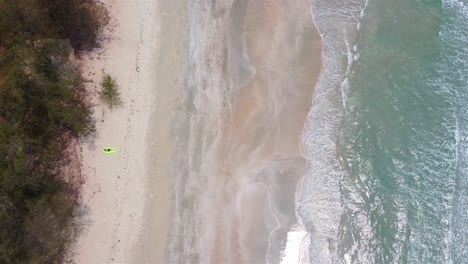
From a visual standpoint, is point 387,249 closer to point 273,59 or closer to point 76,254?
point 273,59

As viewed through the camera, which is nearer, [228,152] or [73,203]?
[73,203]

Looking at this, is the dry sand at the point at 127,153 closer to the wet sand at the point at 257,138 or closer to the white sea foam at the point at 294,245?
the wet sand at the point at 257,138

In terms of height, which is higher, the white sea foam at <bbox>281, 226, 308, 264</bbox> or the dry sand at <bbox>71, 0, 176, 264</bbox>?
the dry sand at <bbox>71, 0, 176, 264</bbox>

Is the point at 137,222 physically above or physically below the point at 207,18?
below

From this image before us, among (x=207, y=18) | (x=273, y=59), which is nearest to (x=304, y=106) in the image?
(x=273, y=59)

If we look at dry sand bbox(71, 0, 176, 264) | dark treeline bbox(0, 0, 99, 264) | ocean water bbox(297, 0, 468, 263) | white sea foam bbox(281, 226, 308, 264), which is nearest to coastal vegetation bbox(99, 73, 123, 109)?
dry sand bbox(71, 0, 176, 264)

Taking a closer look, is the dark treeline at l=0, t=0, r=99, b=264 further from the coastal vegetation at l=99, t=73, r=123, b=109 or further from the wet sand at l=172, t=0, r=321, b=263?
the wet sand at l=172, t=0, r=321, b=263

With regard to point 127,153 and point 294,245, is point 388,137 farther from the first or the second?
point 127,153

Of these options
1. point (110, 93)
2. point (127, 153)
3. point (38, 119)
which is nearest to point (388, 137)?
A: point (127, 153)
